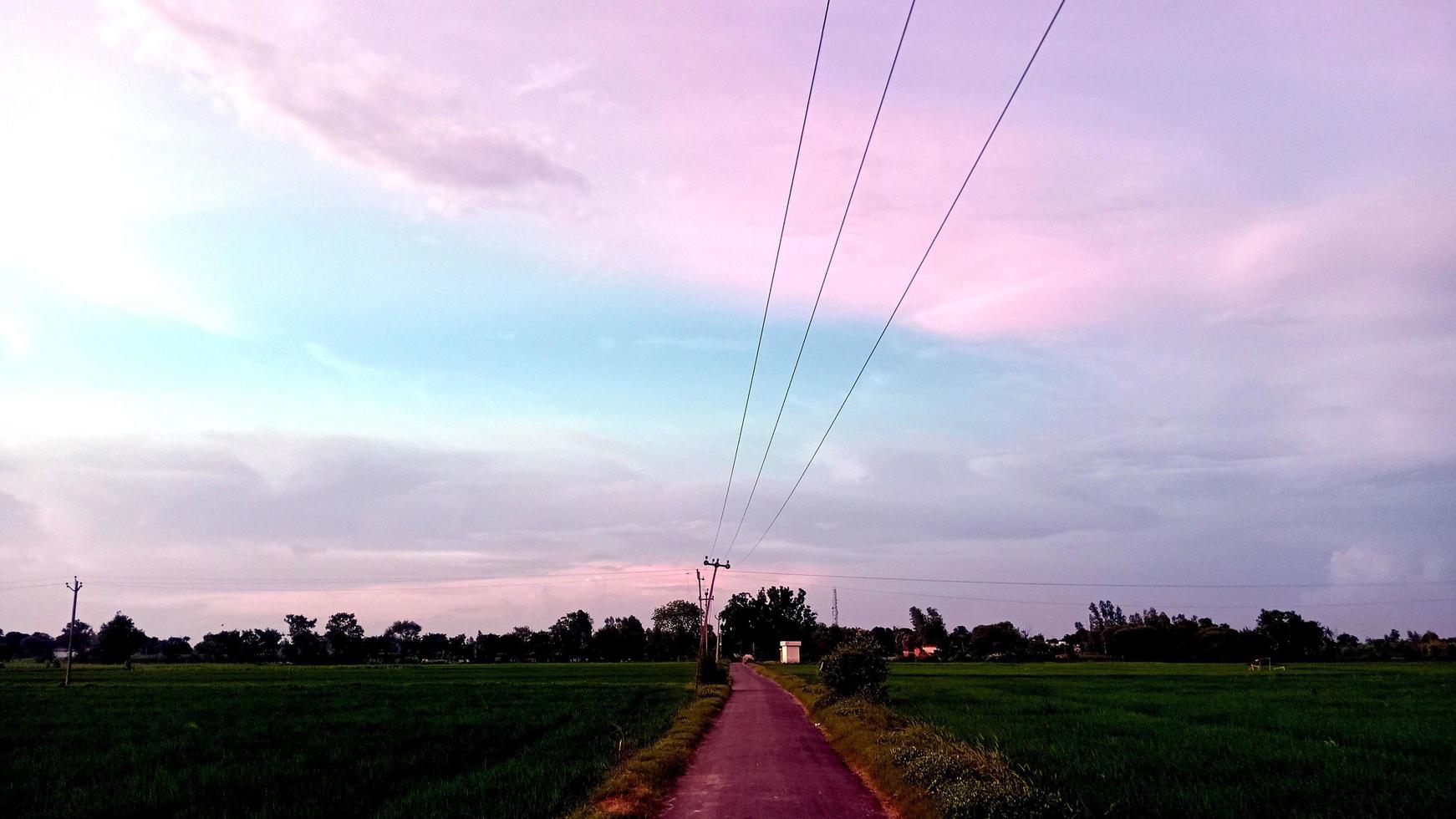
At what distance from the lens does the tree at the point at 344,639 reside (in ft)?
532

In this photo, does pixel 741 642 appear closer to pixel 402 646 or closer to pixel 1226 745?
pixel 402 646

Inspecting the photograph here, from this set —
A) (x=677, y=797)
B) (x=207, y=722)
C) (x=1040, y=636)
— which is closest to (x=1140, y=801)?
(x=677, y=797)

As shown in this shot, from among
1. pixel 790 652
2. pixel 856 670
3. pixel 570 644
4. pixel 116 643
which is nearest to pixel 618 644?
pixel 570 644

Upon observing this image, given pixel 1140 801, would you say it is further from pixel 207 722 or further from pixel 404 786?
pixel 207 722

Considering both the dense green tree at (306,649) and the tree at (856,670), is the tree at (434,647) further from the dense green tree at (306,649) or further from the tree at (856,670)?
the tree at (856,670)

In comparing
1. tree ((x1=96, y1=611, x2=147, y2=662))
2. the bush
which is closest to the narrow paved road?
the bush

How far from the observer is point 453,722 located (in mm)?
32188

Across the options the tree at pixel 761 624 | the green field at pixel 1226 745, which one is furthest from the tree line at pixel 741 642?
the green field at pixel 1226 745

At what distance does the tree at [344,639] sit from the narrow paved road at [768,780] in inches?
5865

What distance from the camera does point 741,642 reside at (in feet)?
553

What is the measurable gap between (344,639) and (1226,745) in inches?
6968

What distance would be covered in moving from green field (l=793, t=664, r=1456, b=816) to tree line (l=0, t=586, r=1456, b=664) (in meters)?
91.1

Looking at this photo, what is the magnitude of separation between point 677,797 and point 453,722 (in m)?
19.6

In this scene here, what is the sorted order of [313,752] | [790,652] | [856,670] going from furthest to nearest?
[790,652]
[856,670]
[313,752]
